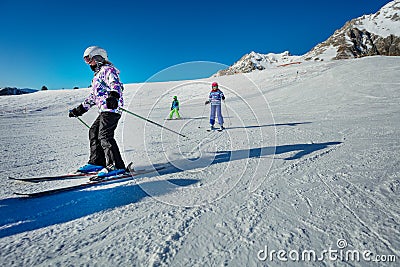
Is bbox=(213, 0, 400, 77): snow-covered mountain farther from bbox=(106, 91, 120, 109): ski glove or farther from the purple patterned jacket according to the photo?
bbox=(106, 91, 120, 109): ski glove

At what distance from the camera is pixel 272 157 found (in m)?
4.07

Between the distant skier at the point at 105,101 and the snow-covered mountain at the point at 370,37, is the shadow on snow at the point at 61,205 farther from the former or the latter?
the snow-covered mountain at the point at 370,37

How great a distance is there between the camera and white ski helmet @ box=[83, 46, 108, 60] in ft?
10.7

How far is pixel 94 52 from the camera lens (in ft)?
10.7

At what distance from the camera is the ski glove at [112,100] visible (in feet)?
9.82

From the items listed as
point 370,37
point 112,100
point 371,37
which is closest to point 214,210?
point 112,100

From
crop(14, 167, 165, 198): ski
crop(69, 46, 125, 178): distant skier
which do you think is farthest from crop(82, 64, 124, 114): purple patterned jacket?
crop(14, 167, 165, 198): ski

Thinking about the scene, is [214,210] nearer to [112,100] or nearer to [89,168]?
[112,100]

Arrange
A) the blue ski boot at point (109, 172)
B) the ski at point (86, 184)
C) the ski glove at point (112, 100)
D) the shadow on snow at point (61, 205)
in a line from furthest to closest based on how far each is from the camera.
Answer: the blue ski boot at point (109, 172) → the ski glove at point (112, 100) → the ski at point (86, 184) → the shadow on snow at point (61, 205)

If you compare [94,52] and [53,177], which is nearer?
[53,177]
